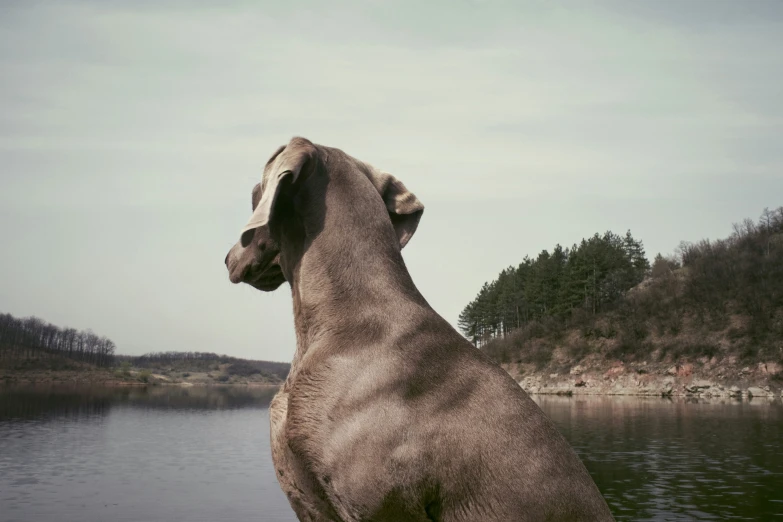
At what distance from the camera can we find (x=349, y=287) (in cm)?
345

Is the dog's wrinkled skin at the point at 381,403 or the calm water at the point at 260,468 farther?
the calm water at the point at 260,468

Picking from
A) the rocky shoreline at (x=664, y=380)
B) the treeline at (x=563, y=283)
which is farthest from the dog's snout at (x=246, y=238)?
the treeline at (x=563, y=283)

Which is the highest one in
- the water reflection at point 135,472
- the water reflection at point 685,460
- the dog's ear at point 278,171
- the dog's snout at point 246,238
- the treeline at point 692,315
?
the treeline at point 692,315

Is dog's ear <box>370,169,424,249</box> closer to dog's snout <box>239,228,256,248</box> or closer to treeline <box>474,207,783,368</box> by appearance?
dog's snout <box>239,228,256,248</box>

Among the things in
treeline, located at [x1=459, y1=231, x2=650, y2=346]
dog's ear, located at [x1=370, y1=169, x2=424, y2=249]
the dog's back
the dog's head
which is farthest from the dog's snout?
treeline, located at [x1=459, y1=231, x2=650, y2=346]

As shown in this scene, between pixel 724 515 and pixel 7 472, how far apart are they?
5020 centimetres

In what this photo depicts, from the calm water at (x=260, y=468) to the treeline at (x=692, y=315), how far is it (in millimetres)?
18223

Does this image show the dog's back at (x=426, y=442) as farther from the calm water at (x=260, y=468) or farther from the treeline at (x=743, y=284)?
the treeline at (x=743, y=284)

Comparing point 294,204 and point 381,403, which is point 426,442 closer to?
point 381,403

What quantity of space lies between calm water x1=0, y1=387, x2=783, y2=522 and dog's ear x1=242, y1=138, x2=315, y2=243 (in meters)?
32.6

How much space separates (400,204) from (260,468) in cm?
5914

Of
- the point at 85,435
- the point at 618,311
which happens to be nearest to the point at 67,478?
the point at 85,435

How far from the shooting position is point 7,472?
57.9 m

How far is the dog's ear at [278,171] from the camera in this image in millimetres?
3223
